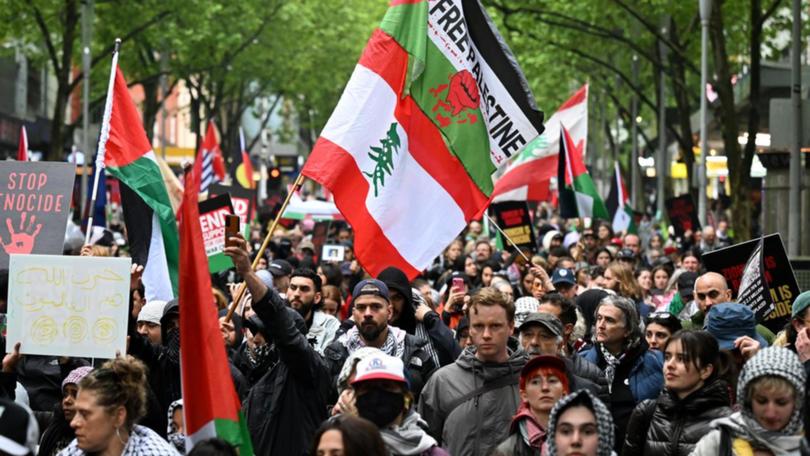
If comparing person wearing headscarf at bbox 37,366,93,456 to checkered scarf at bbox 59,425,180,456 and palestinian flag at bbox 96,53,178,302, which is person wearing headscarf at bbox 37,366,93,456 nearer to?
checkered scarf at bbox 59,425,180,456

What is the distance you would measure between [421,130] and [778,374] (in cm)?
495

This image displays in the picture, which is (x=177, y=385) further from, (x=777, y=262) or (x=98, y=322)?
(x=777, y=262)

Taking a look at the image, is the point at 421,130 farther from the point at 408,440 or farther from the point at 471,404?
the point at 408,440

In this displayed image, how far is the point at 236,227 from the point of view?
724 cm

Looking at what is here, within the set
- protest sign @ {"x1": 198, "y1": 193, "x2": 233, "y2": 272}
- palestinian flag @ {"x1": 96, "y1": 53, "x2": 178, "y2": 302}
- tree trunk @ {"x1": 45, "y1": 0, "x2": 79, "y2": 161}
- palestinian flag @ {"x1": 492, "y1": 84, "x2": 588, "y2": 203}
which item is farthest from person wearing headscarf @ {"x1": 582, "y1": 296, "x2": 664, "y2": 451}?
tree trunk @ {"x1": 45, "y1": 0, "x2": 79, "y2": 161}

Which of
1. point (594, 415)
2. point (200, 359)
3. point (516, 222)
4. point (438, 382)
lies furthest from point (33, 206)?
point (516, 222)

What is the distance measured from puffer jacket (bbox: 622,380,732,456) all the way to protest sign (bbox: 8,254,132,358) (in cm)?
253

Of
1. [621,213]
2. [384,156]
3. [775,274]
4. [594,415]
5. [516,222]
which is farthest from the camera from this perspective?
[621,213]

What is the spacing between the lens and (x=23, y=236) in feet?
33.8

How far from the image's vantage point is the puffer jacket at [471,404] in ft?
25.3

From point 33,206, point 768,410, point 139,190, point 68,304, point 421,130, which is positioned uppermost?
point 421,130

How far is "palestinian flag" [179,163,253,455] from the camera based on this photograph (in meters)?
6.50

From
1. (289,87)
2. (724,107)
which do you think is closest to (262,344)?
(724,107)

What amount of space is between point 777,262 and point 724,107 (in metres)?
14.2
